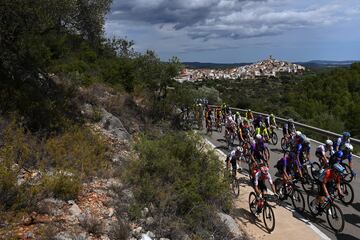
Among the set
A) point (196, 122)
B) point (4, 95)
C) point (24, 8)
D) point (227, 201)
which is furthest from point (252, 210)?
point (196, 122)

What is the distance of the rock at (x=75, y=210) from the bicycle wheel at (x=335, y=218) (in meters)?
6.71

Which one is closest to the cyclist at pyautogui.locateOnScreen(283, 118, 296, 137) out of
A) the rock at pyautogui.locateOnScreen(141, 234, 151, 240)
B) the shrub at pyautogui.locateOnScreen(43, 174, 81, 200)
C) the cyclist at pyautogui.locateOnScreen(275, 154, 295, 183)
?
the cyclist at pyautogui.locateOnScreen(275, 154, 295, 183)

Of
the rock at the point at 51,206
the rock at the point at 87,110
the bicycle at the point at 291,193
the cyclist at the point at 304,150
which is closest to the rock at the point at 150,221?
the rock at the point at 51,206

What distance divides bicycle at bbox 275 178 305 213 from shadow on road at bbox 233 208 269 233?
4.72 feet

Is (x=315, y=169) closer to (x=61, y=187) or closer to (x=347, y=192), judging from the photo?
(x=347, y=192)

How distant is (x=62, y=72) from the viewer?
Answer: 800 inches

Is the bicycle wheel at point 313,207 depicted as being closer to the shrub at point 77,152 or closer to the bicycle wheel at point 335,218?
the bicycle wheel at point 335,218

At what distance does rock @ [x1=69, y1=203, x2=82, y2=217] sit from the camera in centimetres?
820

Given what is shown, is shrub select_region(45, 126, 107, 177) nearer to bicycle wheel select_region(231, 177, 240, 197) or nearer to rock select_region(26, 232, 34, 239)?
rock select_region(26, 232, 34, 239)

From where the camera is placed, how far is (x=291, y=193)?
13391 millimetres

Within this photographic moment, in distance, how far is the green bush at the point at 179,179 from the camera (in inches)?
396

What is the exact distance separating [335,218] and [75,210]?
22.7ft

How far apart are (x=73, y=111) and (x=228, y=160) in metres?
6.21

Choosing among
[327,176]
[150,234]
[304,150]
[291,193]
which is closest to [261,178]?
[291,193]
